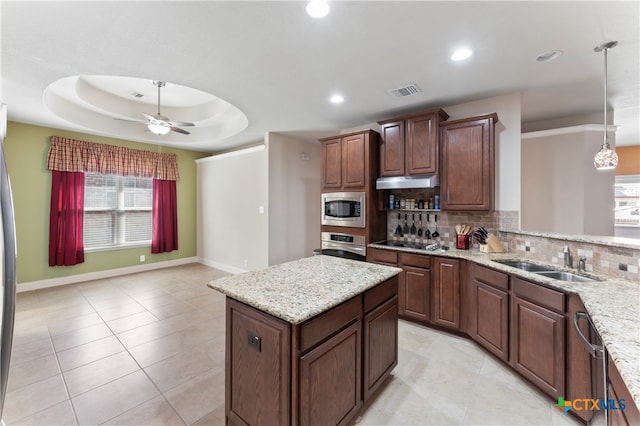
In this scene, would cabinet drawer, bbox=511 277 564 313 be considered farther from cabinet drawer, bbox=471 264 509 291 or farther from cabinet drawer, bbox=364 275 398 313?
cabinet drawer, bbox=364 275 398 313

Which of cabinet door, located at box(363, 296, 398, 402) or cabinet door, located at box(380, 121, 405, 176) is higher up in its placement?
cabinet door, located at box(380, 121, 405, 176)

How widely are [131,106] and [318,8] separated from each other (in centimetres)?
395

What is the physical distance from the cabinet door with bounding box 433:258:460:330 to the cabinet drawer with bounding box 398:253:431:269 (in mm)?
93

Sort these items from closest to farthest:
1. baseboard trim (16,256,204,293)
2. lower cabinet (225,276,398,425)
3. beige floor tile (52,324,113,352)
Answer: lower cabinet (225,276,398,425)
beige floor tile (52,324,113,352)
baseboard trim (16,256,204,293)

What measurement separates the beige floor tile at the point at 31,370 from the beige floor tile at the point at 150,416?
3.27 ft

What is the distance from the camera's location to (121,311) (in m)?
3.62

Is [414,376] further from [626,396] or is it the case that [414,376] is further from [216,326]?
[216,326]

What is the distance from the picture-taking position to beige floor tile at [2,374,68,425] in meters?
1.87

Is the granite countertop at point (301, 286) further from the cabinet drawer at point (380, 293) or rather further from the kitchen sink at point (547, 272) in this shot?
the kitchen sink at point (547, 272)

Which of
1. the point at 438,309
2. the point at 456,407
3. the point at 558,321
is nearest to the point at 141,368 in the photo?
the point at 456,407

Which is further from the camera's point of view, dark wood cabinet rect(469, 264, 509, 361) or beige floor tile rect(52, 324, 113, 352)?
beige floor tile rect(52, 324, 113, 352)

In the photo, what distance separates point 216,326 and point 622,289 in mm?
3603

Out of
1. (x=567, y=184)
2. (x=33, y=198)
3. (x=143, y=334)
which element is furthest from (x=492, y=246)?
(x=33, y=198)

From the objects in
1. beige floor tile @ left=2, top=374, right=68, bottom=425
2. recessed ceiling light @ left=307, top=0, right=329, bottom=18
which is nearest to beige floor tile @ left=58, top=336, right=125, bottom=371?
beige floor tile @ left=2, top=374, right=68, bottom=425
